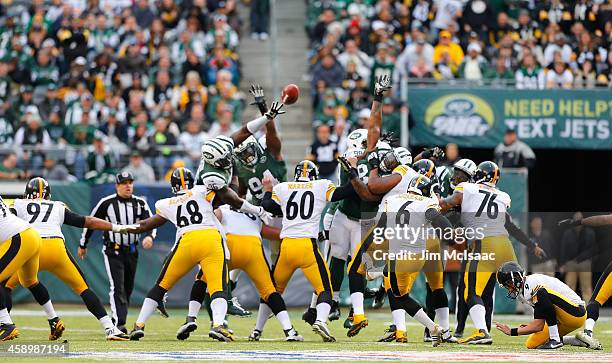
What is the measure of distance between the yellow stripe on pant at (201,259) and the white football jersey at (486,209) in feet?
8.44

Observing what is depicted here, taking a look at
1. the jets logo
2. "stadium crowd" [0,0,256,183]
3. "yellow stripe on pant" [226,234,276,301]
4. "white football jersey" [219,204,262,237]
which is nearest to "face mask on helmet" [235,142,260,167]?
"white football jersey" [219,204,262,237]

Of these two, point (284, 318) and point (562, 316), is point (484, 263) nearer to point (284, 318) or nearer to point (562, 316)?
point (562, 316)

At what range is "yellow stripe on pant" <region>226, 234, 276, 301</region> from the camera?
41.9 feet

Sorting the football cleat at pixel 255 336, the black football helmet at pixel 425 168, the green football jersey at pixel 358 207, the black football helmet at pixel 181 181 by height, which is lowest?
the football cleat at pixel 255 336

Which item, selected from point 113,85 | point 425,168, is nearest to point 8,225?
point 425,168

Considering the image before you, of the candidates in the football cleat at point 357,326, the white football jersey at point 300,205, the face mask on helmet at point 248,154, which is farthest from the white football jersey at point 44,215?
the football cleat at point 357,326

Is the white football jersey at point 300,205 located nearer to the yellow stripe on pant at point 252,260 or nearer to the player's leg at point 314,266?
the player's leg at point 314,266

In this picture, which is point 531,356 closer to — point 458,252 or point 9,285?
point 458,252

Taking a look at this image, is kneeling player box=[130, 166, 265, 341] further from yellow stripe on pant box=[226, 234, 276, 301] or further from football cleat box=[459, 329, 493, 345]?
football cleat box=[459, 329, 493, 345]

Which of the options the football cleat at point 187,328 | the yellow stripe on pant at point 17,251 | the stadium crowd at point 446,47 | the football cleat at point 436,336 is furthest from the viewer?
the stadium crowd at point 446,47

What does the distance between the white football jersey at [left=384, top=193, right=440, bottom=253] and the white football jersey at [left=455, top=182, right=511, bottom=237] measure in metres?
0.45

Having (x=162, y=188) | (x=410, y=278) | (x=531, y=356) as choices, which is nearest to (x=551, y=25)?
(x=162, y=188)

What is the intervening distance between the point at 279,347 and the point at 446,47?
11.0m

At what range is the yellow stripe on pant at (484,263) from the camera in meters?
12.9
